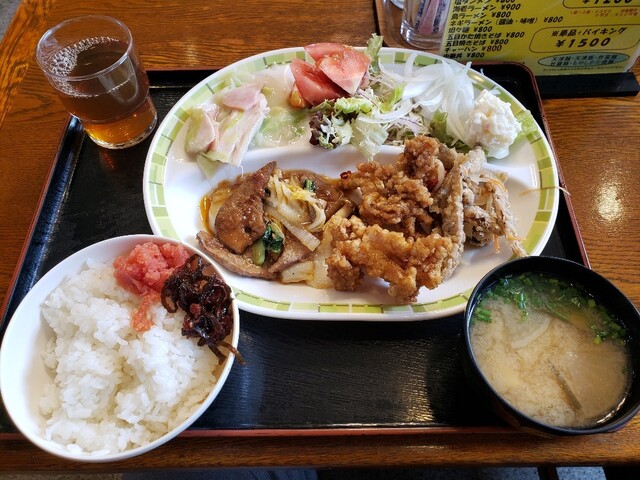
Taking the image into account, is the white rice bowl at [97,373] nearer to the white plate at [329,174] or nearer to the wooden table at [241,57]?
the wooden table at [241,57]

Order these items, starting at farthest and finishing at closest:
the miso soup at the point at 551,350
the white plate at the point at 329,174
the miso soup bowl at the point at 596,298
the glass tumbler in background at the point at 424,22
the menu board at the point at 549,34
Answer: the glass tumbler in background at the point at 424,22 < the menu board at the point at 549,34 < the white plate at the point at 329,174 < the miso soup at the point at 551,350 < the miso soup bowl at the point at 596,298

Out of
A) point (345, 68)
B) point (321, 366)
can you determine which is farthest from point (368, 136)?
point (321, 366)

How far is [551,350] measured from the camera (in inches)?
63.1

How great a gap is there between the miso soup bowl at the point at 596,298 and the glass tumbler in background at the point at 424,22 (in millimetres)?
1568

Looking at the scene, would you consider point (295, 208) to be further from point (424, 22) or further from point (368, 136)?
point (424, 22)

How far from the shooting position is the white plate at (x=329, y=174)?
6.28 feet

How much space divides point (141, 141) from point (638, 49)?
2.73 metres

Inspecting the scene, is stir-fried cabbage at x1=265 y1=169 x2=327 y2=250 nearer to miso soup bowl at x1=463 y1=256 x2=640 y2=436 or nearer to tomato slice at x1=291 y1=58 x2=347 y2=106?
tomato slice at x1=291 y1=58 x2=347 y2=106

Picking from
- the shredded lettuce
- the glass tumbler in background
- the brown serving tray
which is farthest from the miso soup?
the glass tumbler in background

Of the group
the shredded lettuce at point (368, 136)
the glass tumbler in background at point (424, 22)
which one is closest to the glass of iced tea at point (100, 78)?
the shredded lettuce at point (368, 136)

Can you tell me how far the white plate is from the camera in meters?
1.91

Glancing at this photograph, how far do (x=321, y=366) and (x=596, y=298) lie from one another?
1.03 metres

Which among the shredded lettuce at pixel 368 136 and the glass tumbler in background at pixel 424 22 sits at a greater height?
the glass tumbler in background at pixel 424 22

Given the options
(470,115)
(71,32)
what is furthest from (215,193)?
(470,115)
